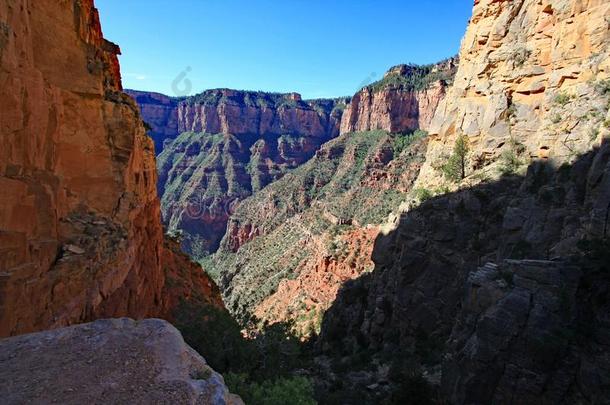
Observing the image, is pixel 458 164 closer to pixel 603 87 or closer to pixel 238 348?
pixel 603 87

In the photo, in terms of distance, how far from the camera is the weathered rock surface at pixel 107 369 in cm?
604

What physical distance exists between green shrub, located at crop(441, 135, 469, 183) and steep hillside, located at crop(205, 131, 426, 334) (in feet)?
42.3

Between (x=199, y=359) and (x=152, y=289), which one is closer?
(x=199, y=359)

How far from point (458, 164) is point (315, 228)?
35.2m

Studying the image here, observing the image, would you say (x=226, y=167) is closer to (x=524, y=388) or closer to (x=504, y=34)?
(x=504, y=34)

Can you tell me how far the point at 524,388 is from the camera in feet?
43.2

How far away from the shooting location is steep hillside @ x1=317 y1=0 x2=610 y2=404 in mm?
13492

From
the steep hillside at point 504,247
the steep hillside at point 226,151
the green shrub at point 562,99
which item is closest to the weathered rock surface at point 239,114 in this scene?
the steep hillside at point 226,151

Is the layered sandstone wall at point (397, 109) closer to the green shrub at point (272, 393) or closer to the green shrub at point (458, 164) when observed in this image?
the green shrub at point (458, 164)

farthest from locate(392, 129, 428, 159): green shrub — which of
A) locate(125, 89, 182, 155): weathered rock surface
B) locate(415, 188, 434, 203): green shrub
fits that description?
locate(125, 89, 182, 155): weathered rock surface

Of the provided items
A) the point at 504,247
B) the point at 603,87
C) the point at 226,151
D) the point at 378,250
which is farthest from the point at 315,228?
the point at 226,151

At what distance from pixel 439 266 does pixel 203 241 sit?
94685 mm

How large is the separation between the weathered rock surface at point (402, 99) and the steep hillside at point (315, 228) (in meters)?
5.61

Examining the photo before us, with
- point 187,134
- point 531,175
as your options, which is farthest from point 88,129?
point 187,134
